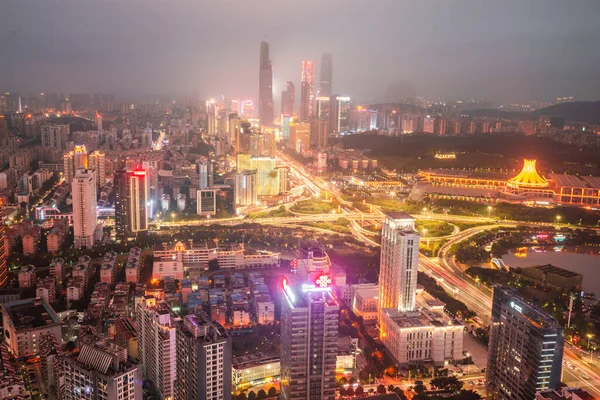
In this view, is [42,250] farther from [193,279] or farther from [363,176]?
[363,176]

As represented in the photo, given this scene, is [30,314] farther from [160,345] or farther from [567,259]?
[567,259]

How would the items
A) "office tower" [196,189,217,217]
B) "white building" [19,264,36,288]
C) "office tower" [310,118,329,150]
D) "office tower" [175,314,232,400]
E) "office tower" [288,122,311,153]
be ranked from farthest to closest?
"office tower" [310,118,329,150], "office tower" [288,122,311,153], "office tower" [196,189,217,217], "white building" [19,264,36,288], "office tower" [175,314,232,400]

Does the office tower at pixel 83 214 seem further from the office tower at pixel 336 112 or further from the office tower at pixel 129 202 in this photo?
the office tower at pixel 336 112

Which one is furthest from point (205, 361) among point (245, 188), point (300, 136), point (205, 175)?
point (300, 136)

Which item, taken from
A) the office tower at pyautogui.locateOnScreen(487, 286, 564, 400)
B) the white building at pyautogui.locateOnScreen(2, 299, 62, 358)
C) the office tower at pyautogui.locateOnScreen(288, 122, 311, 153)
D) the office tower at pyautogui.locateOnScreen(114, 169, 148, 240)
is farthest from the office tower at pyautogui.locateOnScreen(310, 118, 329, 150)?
the office tower at pyautogui.locateOnScreen(487, 286, 564, 400)

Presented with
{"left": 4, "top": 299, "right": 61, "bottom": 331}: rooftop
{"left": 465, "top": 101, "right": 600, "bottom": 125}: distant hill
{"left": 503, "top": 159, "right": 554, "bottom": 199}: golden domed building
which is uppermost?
{"left": 465, "top": 101, "right": 600, "bottom": 125}: distant hill

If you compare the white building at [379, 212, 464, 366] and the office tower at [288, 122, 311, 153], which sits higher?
the office tower at [288, 122, 311, 153]

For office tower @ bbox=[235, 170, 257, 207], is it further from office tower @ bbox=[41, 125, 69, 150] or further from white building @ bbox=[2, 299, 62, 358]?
office tower @ bbox=[41, 125, 69, 150]
